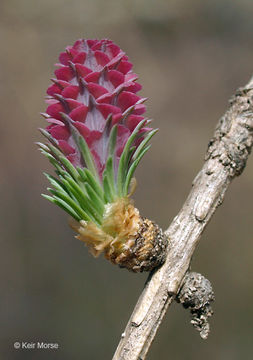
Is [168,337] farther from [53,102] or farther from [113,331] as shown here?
[53,102]

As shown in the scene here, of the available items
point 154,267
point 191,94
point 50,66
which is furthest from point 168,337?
point 154,267

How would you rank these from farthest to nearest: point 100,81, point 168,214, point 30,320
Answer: point 168,214, point 30,320, point 100,81

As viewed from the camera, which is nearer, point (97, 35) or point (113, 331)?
point (113, 331)
